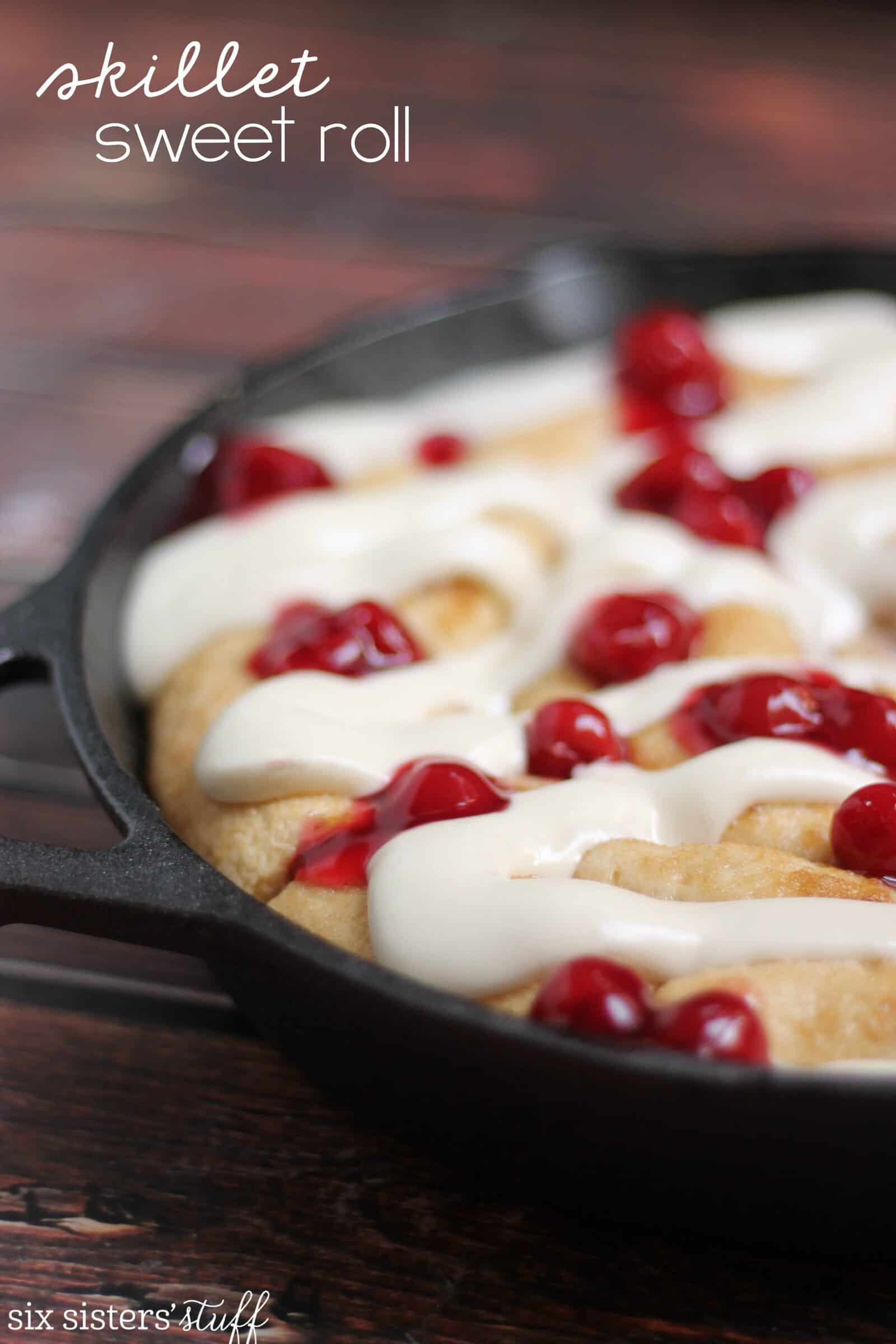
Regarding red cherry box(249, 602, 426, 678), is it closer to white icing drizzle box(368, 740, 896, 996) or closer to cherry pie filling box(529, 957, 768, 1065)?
white icing drizzle box(368, 740, 896, 996)

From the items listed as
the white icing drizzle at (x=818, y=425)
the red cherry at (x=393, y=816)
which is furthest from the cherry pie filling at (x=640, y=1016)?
the white icing drizzle at (x=818, y=425)

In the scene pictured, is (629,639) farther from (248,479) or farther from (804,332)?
(804,332)

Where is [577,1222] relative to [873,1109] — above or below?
below

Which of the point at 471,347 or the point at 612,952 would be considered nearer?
the point at 612,952

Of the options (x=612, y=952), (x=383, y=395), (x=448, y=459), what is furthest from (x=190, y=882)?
(x=383, y=395)

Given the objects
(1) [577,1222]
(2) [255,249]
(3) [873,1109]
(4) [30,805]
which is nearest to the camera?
(3) [873,1109]

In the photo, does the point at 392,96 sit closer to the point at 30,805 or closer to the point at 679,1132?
the point at 30,805
